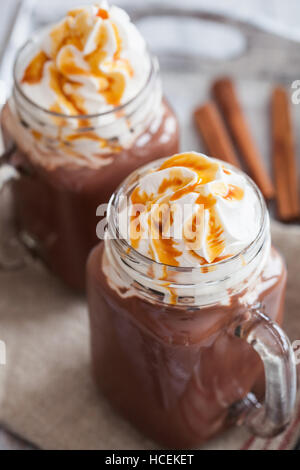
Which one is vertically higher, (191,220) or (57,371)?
(191,220)

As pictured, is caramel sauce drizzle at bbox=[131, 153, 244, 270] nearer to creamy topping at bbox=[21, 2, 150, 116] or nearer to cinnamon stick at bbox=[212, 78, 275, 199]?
creamy topping at bbox=[21, 2, 150, 116]

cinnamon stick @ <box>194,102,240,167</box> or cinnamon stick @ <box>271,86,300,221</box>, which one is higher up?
cinnamon stick @ <box>194,102,240,167</box>

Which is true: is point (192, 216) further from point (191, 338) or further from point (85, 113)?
point (85, 113)

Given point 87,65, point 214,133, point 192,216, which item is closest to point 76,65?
point 87,65

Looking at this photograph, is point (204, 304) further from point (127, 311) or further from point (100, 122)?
point (100, 122)

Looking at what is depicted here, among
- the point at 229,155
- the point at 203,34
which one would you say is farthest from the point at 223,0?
the point at 229,155

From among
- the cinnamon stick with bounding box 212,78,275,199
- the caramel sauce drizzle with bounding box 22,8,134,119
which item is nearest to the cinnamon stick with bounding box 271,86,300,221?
the cinnamon stick with bounding box 212,78,275,199
